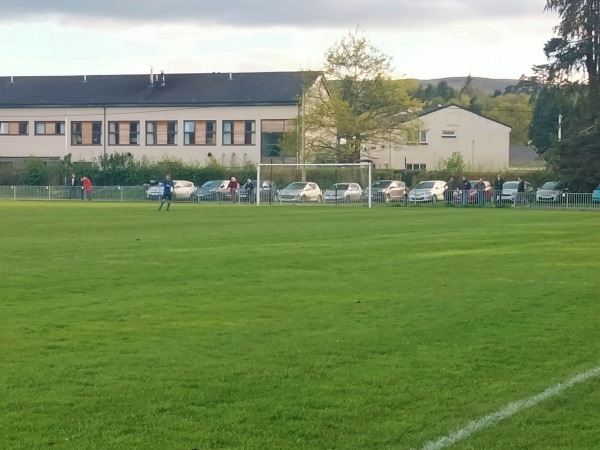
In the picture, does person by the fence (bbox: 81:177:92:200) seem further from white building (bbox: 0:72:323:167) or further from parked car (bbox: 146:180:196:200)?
A: white building (bbox: 0:72:323:167)

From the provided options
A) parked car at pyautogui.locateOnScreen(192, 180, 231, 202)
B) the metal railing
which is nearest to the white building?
the metal railing

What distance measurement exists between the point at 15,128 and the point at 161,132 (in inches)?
517

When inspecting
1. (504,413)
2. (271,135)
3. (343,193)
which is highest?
(271,135)

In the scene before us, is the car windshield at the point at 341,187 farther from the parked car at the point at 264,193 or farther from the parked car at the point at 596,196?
the parked car at the point at 596,196

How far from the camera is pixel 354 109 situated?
75.1 m

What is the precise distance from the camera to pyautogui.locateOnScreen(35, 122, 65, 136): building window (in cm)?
8688

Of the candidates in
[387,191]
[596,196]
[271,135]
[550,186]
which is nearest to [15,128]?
[271,135]

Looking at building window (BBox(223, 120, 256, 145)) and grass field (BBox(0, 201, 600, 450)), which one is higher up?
building window (BBox(223, 120, 256, 145))

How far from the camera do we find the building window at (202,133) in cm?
8438

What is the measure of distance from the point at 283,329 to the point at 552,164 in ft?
172

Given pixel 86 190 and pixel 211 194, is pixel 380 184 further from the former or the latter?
pixel 86 190

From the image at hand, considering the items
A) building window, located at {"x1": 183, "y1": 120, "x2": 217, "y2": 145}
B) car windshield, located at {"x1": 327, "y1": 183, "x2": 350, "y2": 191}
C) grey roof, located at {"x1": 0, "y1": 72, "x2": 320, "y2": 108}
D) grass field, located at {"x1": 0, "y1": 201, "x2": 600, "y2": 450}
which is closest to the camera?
grass field, located at {"x1": 0, "y1": 201, "x2": 600, "y2": 450}

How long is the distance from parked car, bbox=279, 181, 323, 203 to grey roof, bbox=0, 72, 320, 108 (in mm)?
21117

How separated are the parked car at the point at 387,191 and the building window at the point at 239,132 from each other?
73.9ft
